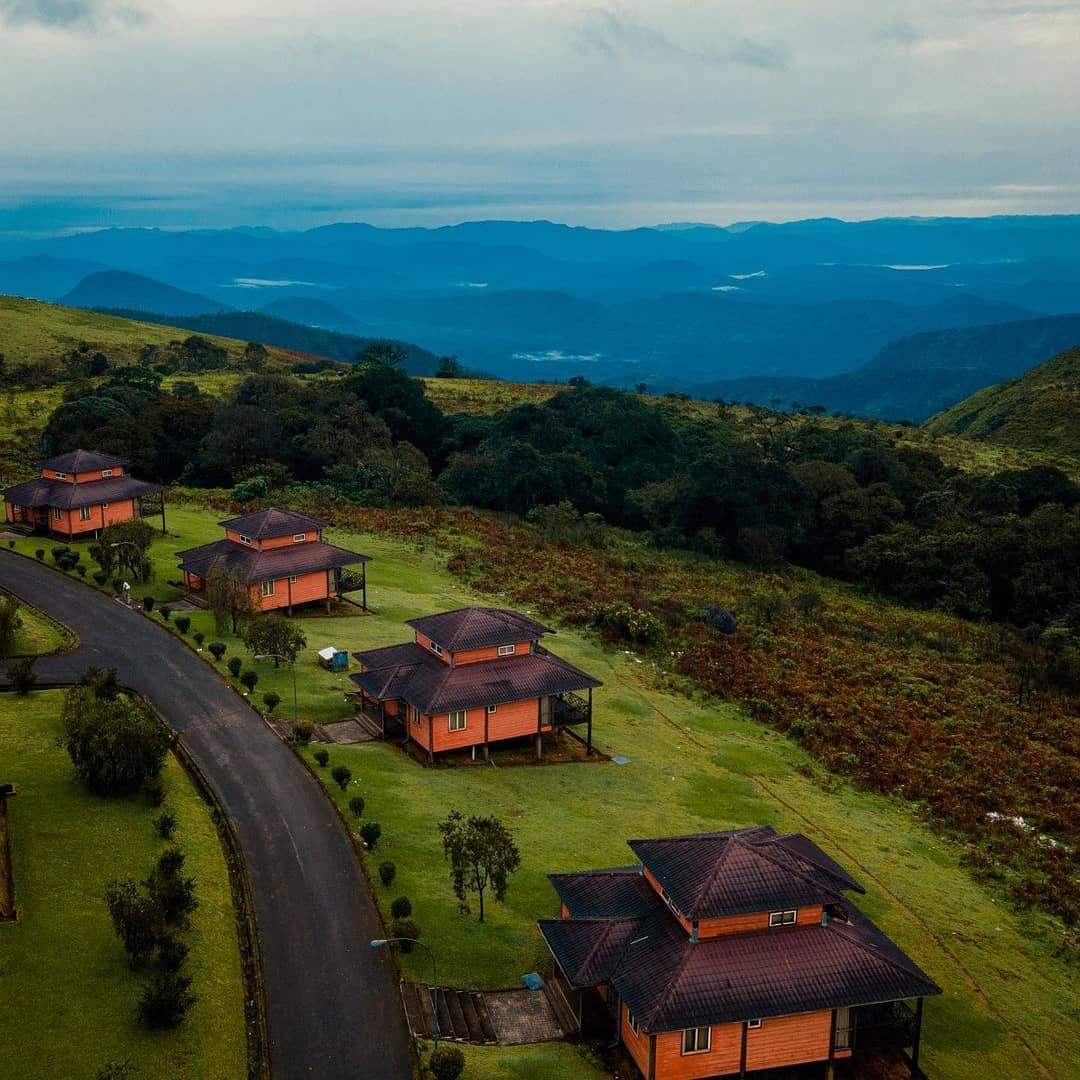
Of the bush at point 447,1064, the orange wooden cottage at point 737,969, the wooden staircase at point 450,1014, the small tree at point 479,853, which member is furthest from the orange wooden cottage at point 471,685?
Answer: the bush at point 447,1064

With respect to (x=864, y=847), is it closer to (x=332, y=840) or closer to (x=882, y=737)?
(x=882, y=737)

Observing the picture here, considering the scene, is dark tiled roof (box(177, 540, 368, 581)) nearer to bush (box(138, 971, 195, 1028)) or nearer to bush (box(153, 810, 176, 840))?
bush (box(153, 810, 176, 840))

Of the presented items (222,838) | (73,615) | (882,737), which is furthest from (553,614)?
(222,838)

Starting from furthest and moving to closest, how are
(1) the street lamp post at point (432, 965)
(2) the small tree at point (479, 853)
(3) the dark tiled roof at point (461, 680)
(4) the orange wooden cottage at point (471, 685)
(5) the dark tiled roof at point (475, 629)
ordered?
(5) the dark tiled roof at point (475, 629)
(4) the orange wooden cottage at point (471, 685)
(3) the dark tiled roof at point (461, 680)
(2) the small tree at point (479, 853)
(1) the street lamp post at point (432, 965)

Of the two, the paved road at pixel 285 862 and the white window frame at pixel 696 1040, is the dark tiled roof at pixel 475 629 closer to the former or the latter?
the paved road at pixel 285 862

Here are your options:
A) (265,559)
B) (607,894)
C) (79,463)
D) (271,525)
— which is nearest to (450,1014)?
(607,894)

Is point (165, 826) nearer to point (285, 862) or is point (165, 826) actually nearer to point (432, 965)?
point (285, 862)

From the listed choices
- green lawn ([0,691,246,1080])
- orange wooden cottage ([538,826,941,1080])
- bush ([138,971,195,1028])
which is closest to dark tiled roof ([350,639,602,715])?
green lawn ([0,691,246,1080])
